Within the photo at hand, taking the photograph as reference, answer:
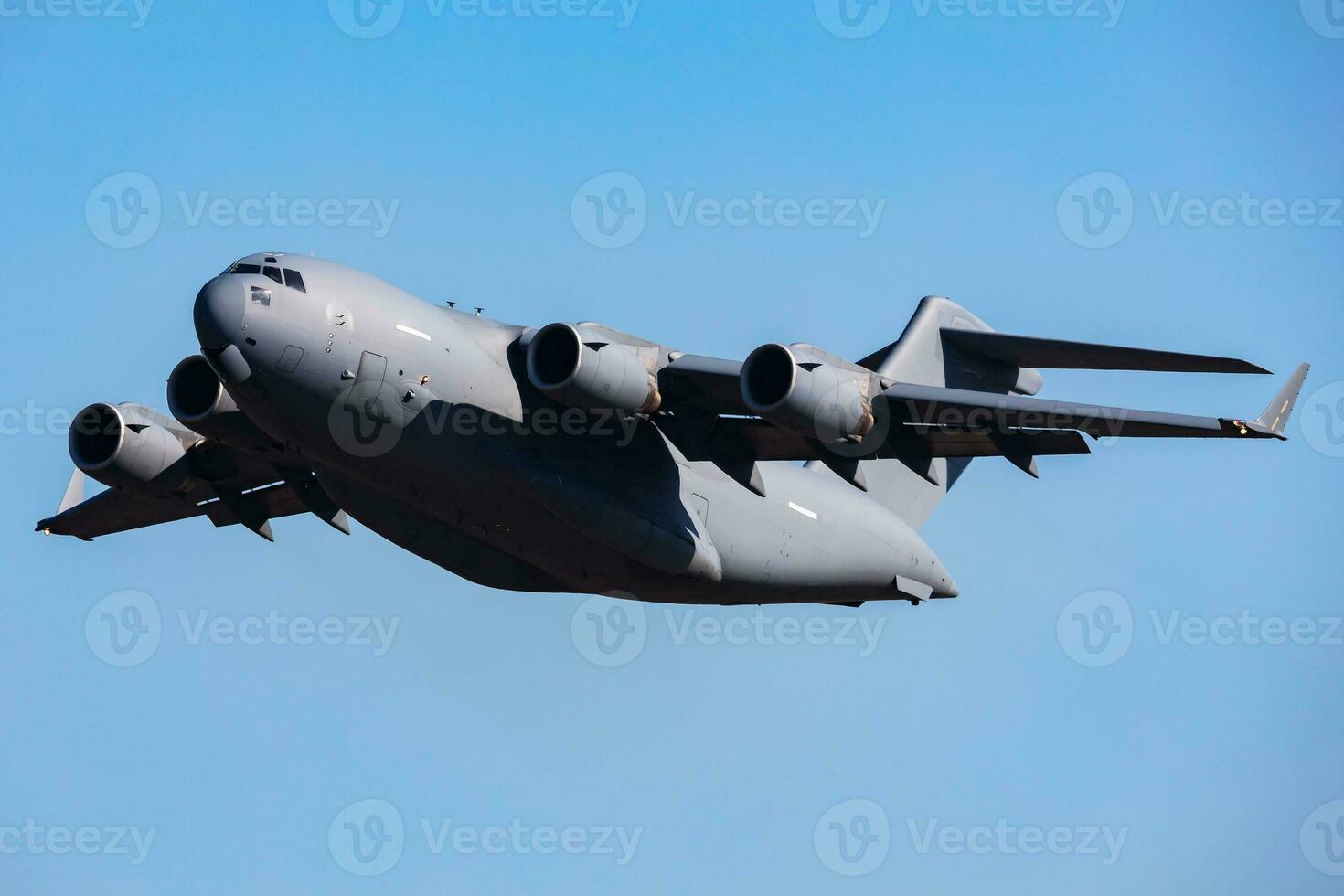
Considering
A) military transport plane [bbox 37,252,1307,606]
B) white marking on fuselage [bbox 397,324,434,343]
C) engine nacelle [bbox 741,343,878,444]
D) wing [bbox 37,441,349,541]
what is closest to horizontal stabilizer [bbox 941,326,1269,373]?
military transport plane [bbox 37,252,1307,606]

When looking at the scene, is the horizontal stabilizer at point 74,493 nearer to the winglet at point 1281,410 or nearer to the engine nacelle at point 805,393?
the engine nacelle at point 805,393

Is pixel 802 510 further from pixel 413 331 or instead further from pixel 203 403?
pixel 203 403

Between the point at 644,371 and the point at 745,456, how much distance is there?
4.97ft

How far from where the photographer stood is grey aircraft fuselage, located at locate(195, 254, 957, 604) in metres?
12.2

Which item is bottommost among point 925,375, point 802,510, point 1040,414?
point 802,510

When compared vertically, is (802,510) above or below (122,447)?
above

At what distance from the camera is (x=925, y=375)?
16797 mm

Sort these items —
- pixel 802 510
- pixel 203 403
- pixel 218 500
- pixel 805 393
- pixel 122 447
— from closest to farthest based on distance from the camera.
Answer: pixel 805 393 → pixel 203 403 → pixel 802 510 → pixel 122 447 → pixel 218 500

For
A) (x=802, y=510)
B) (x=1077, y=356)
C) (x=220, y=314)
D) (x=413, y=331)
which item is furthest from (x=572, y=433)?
(x=1077, y=356)

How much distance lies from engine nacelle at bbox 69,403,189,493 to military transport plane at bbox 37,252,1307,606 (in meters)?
0.02

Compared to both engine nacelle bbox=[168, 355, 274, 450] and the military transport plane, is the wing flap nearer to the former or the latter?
the military transport plane

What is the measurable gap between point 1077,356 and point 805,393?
3044 mm

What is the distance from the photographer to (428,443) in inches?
498

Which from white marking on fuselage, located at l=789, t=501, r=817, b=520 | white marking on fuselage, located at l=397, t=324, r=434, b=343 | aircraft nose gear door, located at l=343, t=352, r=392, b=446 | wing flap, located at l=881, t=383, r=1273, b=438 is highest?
wing flap, located at l=881, t=383, r=1273, b=438
